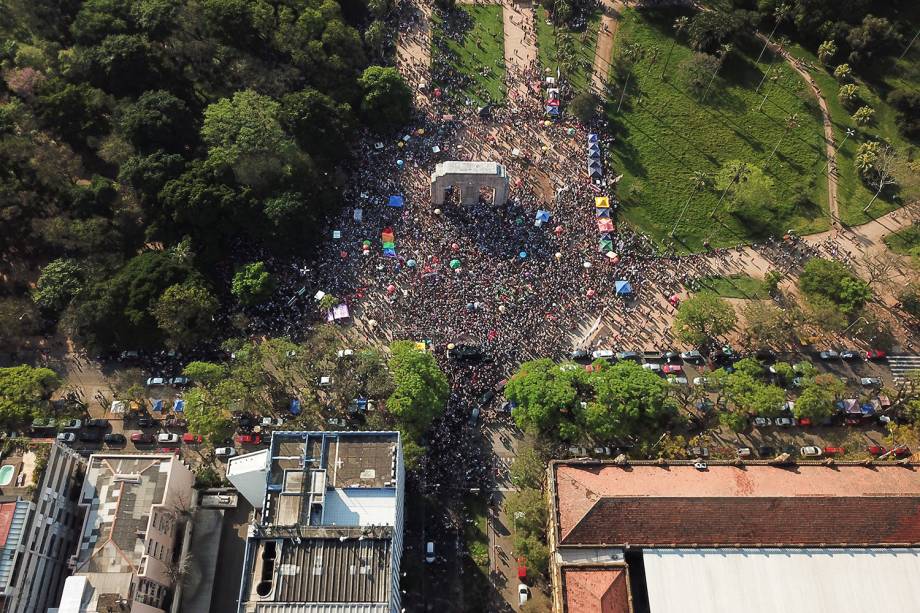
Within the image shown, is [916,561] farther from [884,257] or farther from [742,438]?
[884,257]

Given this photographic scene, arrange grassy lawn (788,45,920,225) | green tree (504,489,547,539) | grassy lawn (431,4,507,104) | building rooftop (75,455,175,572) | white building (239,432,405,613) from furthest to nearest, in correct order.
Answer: grassy lawn (431,4,507,104) < grassy lawn (788,45,920,225) < green tree (504,489,547,539) < building rooftop (75,455,175,572) < white building (239,432,405,613)

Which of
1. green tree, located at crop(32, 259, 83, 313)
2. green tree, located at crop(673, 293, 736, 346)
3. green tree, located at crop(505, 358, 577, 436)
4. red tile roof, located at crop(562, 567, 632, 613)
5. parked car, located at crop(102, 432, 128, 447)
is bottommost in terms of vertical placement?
red tile roof, located at crop(562, 567, 632, 613)

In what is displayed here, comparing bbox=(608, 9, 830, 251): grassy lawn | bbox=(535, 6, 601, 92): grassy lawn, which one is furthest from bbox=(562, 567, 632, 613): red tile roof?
bbox=(535, 6, 601, 92): grassy lawn

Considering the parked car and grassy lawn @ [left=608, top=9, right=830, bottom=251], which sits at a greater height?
grassy lawn @ [left=608, top=9, right=830, bottom=251]

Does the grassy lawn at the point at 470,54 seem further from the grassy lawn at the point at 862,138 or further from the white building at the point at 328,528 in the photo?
the white building at the point at 328,528

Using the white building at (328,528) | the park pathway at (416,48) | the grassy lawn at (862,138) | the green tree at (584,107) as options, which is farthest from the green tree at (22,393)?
the grassy lawn at (862,138)

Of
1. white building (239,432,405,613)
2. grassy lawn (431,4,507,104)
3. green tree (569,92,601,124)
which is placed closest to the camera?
white building (239,432,405,613)

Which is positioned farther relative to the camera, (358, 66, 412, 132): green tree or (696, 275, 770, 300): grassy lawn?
(358, 66, 412, 132): green tree

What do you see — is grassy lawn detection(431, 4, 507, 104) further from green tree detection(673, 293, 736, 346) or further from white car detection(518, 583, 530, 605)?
white car detection(518, 583, 530, 605)
